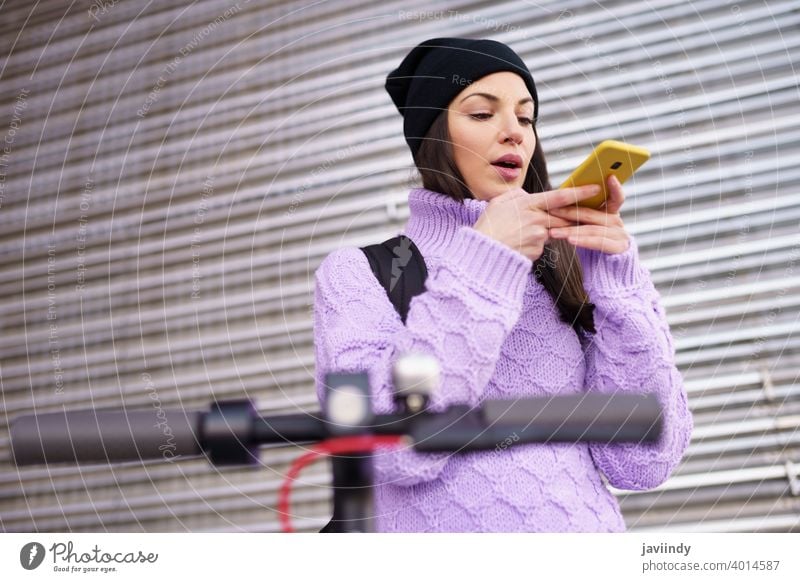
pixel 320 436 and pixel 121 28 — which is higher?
pixel 121 28

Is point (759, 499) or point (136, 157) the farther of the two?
point (136, 157)

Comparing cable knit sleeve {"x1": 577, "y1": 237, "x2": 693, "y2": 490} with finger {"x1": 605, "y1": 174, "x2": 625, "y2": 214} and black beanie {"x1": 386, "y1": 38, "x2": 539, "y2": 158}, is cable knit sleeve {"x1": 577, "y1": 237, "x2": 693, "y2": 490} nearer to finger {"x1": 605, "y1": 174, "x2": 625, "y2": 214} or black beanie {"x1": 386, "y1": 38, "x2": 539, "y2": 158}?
finger {"x1": 605, "y1": 174, "x2": 625, "y2": 214}

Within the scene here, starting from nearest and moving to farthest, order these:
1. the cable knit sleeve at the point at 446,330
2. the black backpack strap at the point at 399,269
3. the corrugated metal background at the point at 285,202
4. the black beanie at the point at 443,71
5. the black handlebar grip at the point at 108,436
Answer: the black handlebar grip at the point at 108,436 < the cable knit sleeve at the point at 446,330 < the black backpack strap at the point at 399,269 < the black beanie at the point at 443,71 < the corrugated metal background at the point at 285,202

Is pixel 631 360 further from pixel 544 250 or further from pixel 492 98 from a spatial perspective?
pixel 492 98

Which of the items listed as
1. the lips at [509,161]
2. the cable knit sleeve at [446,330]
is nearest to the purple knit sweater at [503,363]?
the cable knit sleeve at [446,330]

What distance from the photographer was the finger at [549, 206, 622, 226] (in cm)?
75

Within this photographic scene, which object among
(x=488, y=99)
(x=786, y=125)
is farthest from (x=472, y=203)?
(x=786, y=125)

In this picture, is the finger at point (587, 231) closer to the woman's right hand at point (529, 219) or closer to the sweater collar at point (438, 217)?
the woman's right hand at point (529, 219)

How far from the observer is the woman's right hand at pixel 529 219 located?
2.41 ft

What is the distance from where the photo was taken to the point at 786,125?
1.19 meters

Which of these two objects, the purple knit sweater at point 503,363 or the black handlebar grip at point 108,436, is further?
the purple knit sweater at point 503,363

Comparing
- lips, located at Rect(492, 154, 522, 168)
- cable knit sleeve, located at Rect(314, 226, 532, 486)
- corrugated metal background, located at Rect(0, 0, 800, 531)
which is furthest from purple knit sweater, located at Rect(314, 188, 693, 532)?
corrugated metal background, located at Rect(0, 0, 800, 531)
